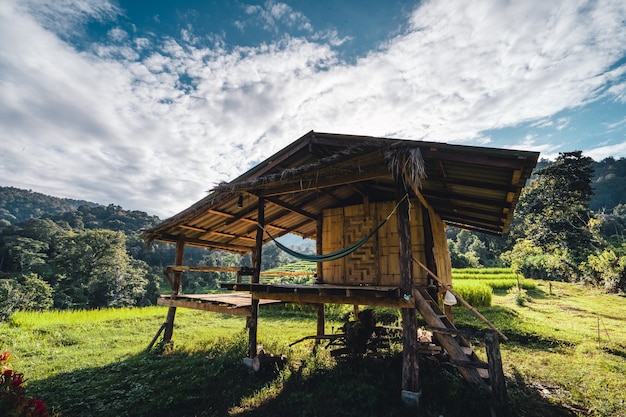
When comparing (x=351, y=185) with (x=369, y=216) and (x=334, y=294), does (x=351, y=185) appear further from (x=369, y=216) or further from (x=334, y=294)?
(x=334, y=294)

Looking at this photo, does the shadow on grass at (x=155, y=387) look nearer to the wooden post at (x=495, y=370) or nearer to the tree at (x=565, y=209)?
the wooden post at (x=495, y=370)

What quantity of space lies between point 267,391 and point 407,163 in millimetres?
4768

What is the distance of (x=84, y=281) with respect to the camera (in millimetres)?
27031

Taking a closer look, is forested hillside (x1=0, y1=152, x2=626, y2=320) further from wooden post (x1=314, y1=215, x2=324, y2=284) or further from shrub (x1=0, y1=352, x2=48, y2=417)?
shrub (x1=0, y1=352, x2=48, y2=417)

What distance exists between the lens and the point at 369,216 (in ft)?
23.4

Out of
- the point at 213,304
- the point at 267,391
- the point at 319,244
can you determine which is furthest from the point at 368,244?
the point at 213,304

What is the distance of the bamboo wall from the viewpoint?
6.50 metres

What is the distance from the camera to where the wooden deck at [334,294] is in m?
4.46

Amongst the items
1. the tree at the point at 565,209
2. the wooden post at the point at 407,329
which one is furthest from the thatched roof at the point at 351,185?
the tree at the point at 565,209

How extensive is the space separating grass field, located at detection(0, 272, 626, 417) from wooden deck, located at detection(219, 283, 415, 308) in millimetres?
1515

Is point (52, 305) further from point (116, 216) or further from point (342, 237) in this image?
point (116, 216)

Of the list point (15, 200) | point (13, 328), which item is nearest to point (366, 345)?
point (13, 328)

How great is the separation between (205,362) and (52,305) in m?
24.8

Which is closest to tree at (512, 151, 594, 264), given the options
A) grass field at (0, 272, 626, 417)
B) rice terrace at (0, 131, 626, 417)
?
rice terrace at (0, 131, 626, 417)
